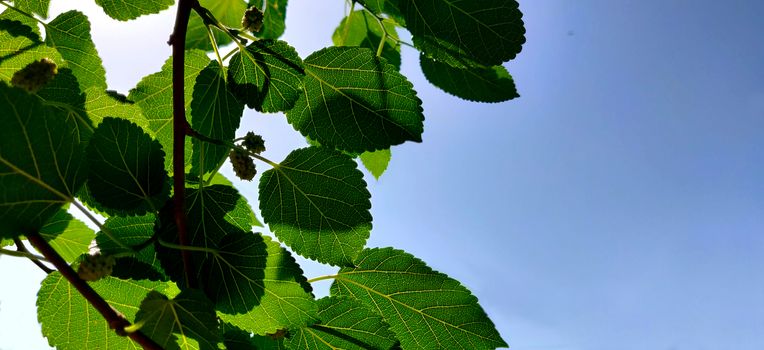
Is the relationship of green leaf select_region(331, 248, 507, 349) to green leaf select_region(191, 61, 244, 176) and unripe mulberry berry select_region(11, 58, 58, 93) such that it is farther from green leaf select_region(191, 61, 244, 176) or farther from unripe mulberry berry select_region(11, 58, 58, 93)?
unripe mulberry berry select_region(11, 58, 58, 93)

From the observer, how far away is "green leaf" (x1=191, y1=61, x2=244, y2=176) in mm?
911

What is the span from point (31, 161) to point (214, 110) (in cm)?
30

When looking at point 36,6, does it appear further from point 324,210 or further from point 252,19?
point 324,210

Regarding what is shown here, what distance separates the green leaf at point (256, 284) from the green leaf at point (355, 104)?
0.16 m

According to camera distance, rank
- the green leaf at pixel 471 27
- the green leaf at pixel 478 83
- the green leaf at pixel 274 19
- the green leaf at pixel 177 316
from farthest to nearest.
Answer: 1. the green leaf at pixel 274 19
2. the green leaf at pixel 478 83
3. the green leaf at pixel 471 27
4. the green leaf at pixel 177 316

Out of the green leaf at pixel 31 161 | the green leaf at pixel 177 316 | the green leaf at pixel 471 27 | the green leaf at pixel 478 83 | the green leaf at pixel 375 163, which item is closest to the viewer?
the green leaf at pixel 31 161

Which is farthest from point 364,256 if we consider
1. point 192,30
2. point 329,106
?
point 192,30

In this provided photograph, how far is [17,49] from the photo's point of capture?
2.84 feet

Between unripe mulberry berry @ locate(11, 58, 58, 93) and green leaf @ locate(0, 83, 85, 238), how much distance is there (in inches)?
5.0

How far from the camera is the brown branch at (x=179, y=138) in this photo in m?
0.77

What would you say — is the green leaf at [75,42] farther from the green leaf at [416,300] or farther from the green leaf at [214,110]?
the green leaf at [416,300]

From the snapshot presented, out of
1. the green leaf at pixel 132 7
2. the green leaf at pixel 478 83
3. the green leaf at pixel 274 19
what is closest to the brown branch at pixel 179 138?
the green leaf at pixel 132 7

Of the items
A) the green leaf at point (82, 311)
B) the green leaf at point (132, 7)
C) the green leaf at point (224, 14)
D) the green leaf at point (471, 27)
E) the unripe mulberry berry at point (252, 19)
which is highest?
the green leaf at point (224, 14)

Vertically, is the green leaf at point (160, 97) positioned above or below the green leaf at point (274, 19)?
below
